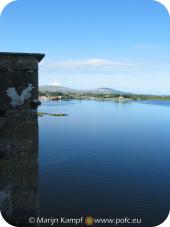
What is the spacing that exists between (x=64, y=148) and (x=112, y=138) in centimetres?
744

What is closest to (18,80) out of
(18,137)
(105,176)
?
(18,137)

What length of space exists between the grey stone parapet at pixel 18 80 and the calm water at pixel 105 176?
50.4ft

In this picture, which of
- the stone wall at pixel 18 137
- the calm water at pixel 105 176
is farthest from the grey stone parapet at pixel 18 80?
the calm water at pixel 105 176

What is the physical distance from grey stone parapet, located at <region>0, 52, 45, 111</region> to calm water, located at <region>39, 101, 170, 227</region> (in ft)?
50.4

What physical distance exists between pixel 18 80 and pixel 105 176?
69.1 feet

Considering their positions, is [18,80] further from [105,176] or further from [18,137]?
[105,176]

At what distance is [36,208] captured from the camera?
309cm

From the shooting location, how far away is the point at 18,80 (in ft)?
9.47

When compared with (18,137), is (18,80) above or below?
above

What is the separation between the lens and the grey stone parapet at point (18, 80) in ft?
9.30

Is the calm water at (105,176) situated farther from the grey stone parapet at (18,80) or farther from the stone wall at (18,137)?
the grey stone parapet at (18,80)

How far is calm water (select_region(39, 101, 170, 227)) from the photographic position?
18.5 meters

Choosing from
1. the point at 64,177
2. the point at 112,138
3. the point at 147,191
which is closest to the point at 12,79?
the point at 147,191

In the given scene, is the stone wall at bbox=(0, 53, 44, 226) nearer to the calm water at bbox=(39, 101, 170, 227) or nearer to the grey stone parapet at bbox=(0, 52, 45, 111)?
the grey stone parapet at bbox=(0, 52, 45, 111)
